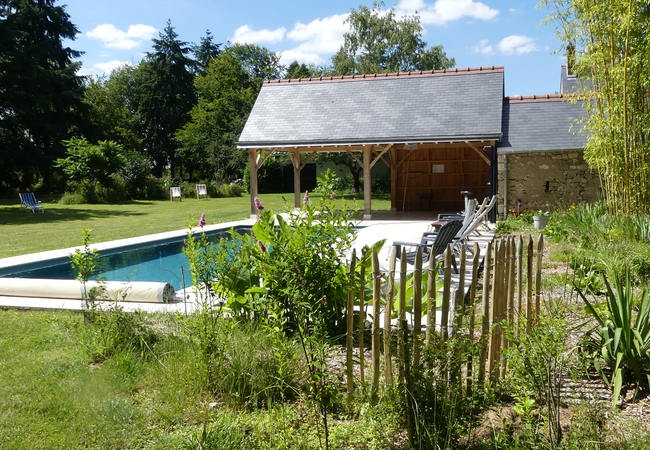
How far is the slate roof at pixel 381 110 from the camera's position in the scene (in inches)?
611

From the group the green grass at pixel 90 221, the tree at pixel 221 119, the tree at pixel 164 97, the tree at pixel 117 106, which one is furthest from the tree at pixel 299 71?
the green grass at pixel 90 221

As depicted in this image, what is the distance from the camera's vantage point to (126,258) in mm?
10477

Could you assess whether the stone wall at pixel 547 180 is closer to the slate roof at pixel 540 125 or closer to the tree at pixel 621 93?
the slate roof at pixel 540 125

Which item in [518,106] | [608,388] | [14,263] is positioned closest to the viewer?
[608,388]

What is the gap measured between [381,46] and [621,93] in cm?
2591

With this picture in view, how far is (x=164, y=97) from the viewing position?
40.8 m

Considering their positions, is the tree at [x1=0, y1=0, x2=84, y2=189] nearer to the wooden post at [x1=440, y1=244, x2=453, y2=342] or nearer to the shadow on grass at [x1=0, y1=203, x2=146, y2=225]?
the shadow on grass at [x1=0, y1=203, x2=146, y2=225]

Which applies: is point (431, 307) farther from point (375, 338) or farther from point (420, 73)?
point (420, 73)

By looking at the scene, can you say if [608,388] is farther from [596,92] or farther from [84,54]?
[84,54]

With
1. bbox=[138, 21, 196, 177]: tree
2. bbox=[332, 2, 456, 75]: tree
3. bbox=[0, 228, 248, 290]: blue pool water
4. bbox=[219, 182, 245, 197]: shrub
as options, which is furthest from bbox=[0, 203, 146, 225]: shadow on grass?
bbox=[138, 21, 196, 177]: tree

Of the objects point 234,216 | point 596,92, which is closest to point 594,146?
point 596,92

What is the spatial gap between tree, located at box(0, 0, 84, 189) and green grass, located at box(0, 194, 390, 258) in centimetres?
301

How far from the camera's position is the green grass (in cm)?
1182

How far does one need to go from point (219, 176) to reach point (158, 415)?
32624mm
